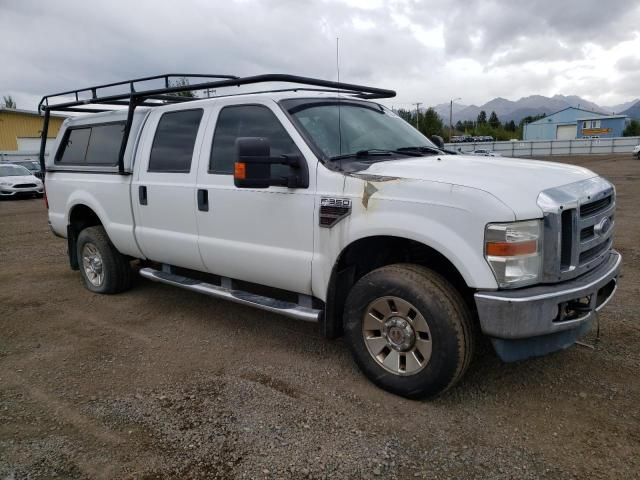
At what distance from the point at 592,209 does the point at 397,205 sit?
1.24 meters

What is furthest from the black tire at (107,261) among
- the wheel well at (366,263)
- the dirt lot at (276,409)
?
the wheel well at (366,263)

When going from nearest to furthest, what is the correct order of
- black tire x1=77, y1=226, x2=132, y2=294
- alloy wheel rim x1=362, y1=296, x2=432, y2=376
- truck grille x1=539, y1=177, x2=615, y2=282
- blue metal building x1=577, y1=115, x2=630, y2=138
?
truck grille x1=539, y1=177, x2=615, y2=282 < alloy wheel rim x1=362, y1=296, x2=432, y2=376 < black tire x1=77, y1=226, x2=132, y2=294 < blue metal building x1=577, y1=115, x2=630, y2=138

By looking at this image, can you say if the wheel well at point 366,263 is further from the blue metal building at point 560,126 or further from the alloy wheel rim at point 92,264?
the blue metal building at point 560,126

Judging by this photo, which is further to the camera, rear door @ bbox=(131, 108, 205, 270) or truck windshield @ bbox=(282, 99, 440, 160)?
rear door @ bbox=(131, 108, 205, 270)

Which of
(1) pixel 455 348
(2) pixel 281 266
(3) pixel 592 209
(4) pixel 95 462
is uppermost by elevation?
(3) pixel 592 209

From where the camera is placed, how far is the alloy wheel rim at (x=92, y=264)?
5754mm

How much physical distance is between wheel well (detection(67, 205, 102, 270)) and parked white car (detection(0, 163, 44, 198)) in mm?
14498

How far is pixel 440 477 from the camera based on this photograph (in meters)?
2.59

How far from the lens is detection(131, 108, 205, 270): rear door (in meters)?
4.43

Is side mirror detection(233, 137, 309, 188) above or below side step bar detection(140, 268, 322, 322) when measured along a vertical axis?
above

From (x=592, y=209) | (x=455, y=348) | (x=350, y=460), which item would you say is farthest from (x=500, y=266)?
(x=350, y=460)

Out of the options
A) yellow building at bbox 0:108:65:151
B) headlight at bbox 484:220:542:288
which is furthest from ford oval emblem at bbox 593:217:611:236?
yellow building at bbox 0:108:65:151

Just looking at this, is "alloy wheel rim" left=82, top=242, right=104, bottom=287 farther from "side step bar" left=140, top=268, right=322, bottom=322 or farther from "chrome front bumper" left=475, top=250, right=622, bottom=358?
"chrome front bumper" left=475, top=250, right=622, bottom=358

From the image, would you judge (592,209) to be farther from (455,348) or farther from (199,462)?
(199,462)
